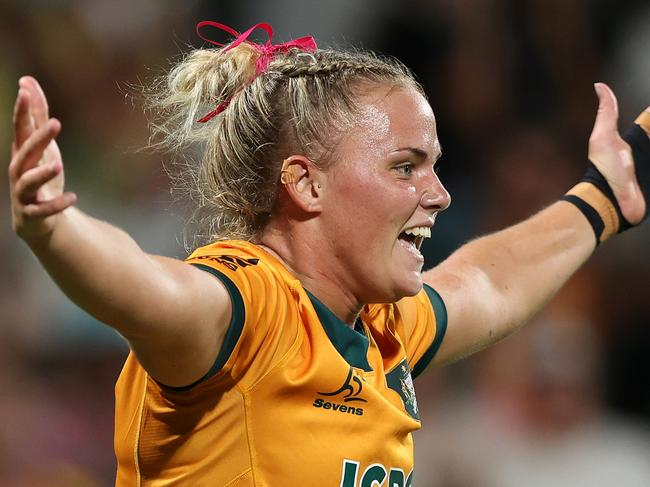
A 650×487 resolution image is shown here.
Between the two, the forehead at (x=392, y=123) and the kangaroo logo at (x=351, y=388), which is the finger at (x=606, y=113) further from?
the kangaroo logo at (x=351, y=388)

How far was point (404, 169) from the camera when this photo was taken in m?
2.28

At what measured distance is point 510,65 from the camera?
18.4 ft

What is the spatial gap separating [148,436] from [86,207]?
325 cm

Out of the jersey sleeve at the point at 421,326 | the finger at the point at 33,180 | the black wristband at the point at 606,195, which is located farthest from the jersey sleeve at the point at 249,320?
the black wristband at the point at 606,195

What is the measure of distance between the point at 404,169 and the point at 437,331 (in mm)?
605

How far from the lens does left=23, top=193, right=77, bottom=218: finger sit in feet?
5.03

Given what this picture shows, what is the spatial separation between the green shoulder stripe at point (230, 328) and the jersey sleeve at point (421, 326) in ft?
2.53

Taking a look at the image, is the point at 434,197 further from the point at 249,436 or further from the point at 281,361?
the point at 249,436

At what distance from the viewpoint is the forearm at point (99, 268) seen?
1.57 metres

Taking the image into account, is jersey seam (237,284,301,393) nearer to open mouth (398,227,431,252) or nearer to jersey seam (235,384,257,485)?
jersey seam (235,384,257,485)

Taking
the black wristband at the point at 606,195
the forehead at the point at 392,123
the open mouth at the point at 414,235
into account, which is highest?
the black wristband at the point at 606,195

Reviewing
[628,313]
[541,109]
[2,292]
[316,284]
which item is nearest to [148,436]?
[316,284]

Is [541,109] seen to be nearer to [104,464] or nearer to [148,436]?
[104,464]

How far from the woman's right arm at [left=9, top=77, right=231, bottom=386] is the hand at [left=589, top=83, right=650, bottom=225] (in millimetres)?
1583
